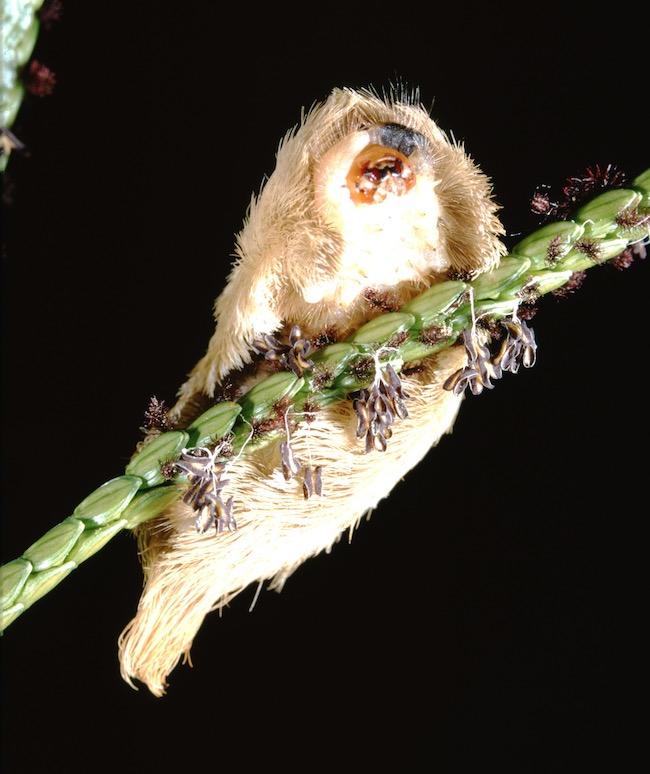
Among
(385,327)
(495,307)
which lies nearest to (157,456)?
(385,327)

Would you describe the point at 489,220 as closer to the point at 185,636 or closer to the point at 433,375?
the point at 433,375

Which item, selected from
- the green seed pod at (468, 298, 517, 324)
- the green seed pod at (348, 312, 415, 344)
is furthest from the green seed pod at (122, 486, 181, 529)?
the green seed pod at (468, 298, 517, 324)

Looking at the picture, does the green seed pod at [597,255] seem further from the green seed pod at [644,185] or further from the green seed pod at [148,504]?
the green seed pod at [148,504]

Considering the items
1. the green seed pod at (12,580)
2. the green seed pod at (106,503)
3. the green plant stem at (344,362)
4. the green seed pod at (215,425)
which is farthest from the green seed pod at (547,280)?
the green seed pod at (12,580)

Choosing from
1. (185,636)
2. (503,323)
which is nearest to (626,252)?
(503,323)

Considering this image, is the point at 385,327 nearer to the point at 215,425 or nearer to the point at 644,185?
the point at 215,425

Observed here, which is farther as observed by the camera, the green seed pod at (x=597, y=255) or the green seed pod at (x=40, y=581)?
the green seed pod at (x=597, y=255)
